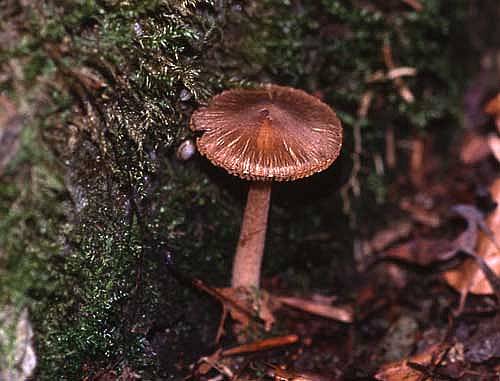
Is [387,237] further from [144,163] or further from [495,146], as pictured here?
[144,163]

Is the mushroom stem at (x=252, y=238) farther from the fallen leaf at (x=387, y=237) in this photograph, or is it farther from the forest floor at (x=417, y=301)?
the fallen leaf at (x=387, y=237)

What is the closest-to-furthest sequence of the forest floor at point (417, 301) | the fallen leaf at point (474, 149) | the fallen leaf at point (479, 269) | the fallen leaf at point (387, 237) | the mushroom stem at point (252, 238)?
the mushroom stem at point (252, 238), the forest floor at point (417, 301), the fallen leaf at point (479, 269), the fallen leaf at point (387, 237), the fallen leaf at point (474, 149)

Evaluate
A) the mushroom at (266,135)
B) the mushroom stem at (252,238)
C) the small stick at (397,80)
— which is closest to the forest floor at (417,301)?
the mushroom stem at (252,238)

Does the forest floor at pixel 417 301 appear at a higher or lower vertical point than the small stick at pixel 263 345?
higher

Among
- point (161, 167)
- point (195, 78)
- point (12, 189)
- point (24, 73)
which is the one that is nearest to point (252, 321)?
point (161, 167)

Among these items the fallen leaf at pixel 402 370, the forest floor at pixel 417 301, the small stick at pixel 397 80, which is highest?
the small stick at pixel 397 80

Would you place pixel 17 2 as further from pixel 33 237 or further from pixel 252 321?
pixel 252 321

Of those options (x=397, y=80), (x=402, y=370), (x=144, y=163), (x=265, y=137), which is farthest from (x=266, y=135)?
(x=397, y=80)

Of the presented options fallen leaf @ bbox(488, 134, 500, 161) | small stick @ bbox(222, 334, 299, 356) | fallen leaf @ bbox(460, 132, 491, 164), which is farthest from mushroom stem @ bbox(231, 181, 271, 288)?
fallen leaf @ bbox(460, 132, 491, 164)
